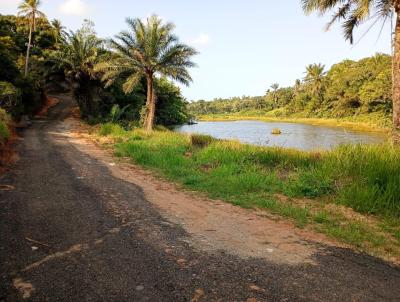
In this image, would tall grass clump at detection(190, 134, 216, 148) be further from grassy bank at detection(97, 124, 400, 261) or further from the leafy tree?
the leafy tree

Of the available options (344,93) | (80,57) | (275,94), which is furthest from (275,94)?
→ (80,57)

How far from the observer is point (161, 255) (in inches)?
188

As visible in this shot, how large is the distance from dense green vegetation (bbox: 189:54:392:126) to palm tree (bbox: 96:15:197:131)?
34.4 meters

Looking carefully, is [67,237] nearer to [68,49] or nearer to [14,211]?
[14,211]

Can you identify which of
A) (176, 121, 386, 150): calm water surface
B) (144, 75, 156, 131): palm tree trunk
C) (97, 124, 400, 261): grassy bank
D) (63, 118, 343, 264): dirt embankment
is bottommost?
(176, 121, 386, 150): calm water surface

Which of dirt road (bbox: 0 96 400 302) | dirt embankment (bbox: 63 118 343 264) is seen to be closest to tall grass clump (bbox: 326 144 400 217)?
dirt embankment (bbox: 63 118 343 264)

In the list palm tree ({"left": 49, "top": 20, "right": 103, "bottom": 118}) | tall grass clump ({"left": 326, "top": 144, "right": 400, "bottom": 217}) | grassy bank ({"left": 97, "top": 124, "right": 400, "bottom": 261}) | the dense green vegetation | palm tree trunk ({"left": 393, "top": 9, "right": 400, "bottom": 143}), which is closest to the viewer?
grassy bank ({"left": 97, "top": 124, "right": 400, "bottom": 261})

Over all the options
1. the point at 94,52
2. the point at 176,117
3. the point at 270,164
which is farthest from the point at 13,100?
the point at 176,117

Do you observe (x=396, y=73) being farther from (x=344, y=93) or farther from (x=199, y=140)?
(x=344, y=93)

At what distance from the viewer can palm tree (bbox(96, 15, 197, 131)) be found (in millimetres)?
26125

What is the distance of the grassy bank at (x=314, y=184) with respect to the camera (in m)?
6.30

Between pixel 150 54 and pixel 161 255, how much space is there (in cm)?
2329

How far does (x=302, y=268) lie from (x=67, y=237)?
338 centimetres

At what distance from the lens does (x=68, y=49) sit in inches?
1211
